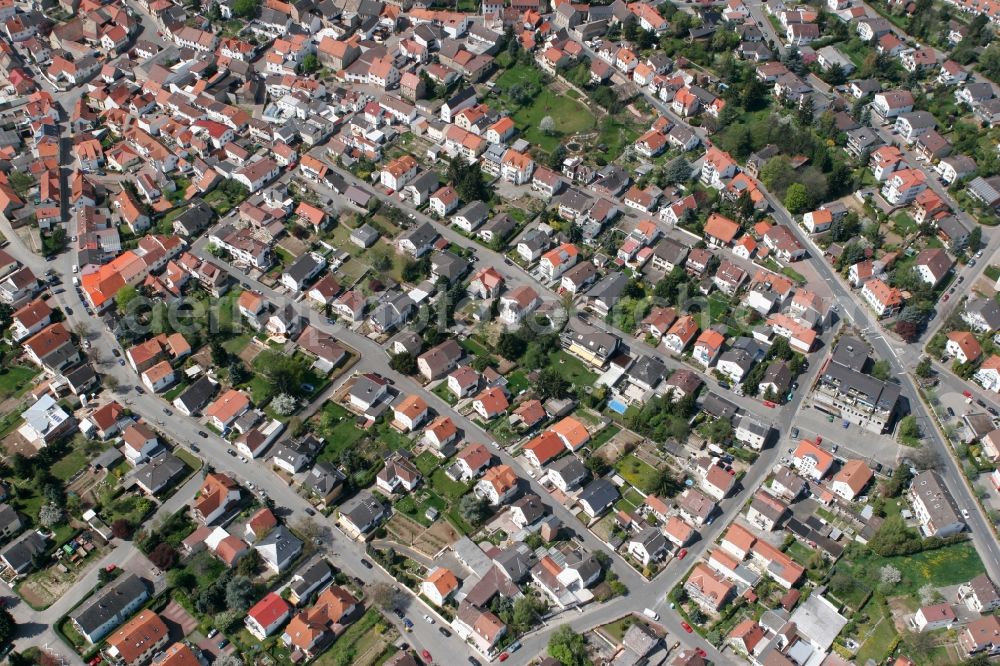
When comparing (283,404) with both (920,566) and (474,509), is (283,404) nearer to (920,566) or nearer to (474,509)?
(474,509)


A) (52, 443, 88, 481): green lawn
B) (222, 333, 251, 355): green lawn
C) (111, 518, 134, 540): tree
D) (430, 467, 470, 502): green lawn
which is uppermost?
(430, 467, 470, 502): green lawn

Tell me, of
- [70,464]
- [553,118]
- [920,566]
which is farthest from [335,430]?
[553,118]

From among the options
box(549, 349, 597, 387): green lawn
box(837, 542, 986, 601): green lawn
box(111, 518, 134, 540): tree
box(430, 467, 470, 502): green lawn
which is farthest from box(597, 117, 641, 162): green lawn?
box(111, 518, 134, 540): tree

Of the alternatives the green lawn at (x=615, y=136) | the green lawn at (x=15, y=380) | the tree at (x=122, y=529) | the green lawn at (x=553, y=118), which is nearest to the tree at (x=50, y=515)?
the tree at (x=122, y=529)

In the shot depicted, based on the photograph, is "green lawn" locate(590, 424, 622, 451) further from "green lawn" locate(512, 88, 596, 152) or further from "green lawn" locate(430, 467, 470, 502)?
"green lawn" locate(512, 88, 596, 152)

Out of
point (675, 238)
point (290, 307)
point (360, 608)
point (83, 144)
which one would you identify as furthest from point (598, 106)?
point (360, 608)
